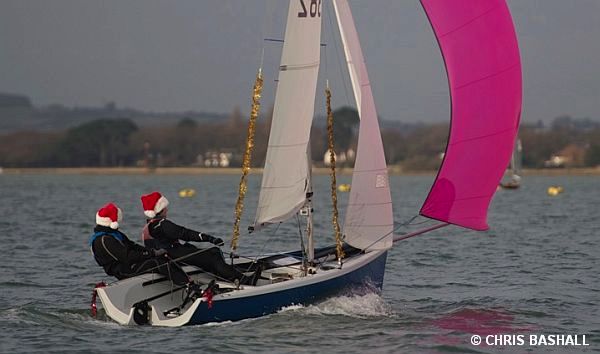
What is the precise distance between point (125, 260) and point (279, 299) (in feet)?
6.06

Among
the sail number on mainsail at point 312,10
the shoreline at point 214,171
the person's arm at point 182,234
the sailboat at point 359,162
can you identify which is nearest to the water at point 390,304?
the sailboat at point 359,162

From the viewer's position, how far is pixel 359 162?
14492 mm

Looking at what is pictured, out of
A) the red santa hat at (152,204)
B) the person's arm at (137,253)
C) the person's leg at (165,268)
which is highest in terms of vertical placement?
the red santa hat at (152,204)

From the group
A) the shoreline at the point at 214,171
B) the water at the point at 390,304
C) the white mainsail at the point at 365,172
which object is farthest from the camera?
the shoreline at the point at 214,171

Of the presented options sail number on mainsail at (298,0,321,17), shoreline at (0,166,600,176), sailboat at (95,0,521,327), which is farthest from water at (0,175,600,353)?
shoreline at (0,166,600,176)

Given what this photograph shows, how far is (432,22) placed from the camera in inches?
553

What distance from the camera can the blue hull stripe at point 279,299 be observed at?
41.0 feet

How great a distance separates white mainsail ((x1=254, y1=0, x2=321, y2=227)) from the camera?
13.6 m

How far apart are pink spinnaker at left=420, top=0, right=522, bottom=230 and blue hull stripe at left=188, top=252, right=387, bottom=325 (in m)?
1.30

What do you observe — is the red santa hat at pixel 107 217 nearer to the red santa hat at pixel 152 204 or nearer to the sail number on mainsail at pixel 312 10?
the red santa hat at pixel 152 204

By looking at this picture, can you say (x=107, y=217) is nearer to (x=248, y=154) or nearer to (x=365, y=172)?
(x=248, y=154)

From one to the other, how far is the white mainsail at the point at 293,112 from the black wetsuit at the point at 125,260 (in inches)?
55.3

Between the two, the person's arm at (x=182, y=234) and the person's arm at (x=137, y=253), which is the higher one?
the person's arm at (x=182, y=234)

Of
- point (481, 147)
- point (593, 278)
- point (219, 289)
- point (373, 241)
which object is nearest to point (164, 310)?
point (219, 289)
